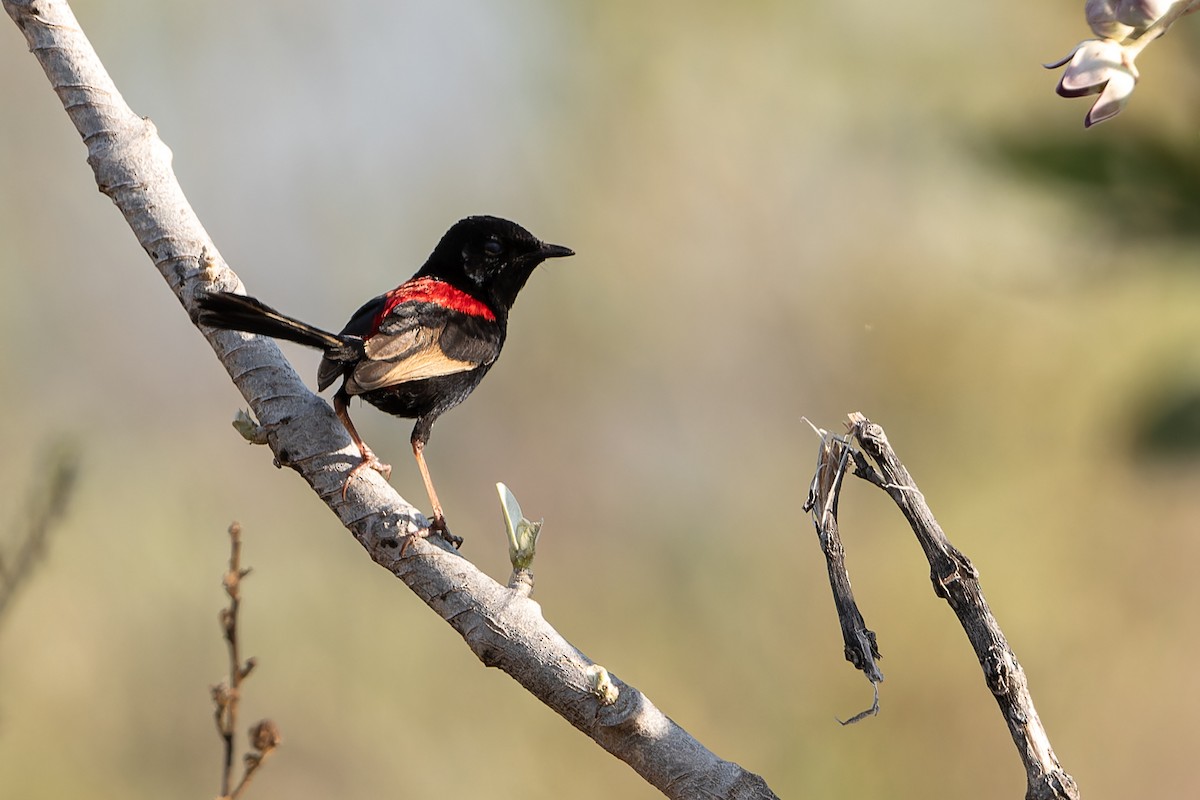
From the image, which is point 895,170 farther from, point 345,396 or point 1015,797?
point 345,396

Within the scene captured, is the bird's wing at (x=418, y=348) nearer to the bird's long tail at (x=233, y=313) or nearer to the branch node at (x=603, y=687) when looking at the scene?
the bird's long tail at (x=233, y=313)

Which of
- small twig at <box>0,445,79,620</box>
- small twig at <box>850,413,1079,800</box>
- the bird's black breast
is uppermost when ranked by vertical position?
the bird's black breast

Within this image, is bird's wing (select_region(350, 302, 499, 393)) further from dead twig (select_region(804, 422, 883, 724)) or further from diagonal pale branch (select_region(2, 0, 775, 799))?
dead twig (select_region(804, 422, 883, 724))

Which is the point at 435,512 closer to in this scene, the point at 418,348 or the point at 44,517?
the point at 418,348

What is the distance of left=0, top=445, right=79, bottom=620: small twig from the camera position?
2334 mm

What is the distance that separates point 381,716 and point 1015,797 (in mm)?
2937

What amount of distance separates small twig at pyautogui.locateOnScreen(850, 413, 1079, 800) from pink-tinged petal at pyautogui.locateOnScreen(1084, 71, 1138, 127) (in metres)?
0.46

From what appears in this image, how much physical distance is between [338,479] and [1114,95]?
4.55ft

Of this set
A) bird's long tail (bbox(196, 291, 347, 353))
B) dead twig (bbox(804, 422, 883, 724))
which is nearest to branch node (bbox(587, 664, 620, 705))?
dead twig (bbox(804, 422, 883, 724))

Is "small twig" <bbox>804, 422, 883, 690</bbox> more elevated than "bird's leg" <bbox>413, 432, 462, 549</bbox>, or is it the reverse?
"bird's leg" <bbox>413, 432, 462, 549</bbox>

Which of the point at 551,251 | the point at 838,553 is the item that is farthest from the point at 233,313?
the point at 551,251

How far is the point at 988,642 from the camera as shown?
51.8 inches

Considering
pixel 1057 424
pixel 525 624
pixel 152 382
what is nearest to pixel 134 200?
pixel 525 624

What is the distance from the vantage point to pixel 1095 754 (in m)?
5.44
